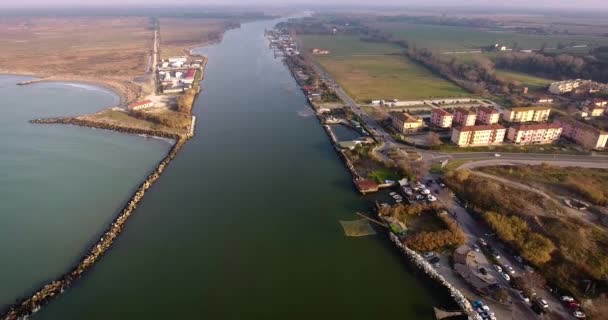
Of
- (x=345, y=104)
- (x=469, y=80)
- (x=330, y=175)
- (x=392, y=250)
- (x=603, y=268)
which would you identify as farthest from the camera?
(x=469, y=80)

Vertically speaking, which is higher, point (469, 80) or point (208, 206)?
Result: point (469, 80)

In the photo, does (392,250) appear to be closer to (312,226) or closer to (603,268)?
(312,226)

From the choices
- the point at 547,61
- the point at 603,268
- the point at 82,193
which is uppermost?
the point at 547,61

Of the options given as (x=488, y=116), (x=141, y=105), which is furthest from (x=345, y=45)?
(x=141, y=105)

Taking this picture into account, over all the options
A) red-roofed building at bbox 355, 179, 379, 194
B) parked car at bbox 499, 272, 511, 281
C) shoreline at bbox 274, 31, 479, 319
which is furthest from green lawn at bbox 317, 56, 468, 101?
parked car at bbox 499, 272, 511, 281

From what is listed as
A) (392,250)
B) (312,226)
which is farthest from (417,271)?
(312,226)
